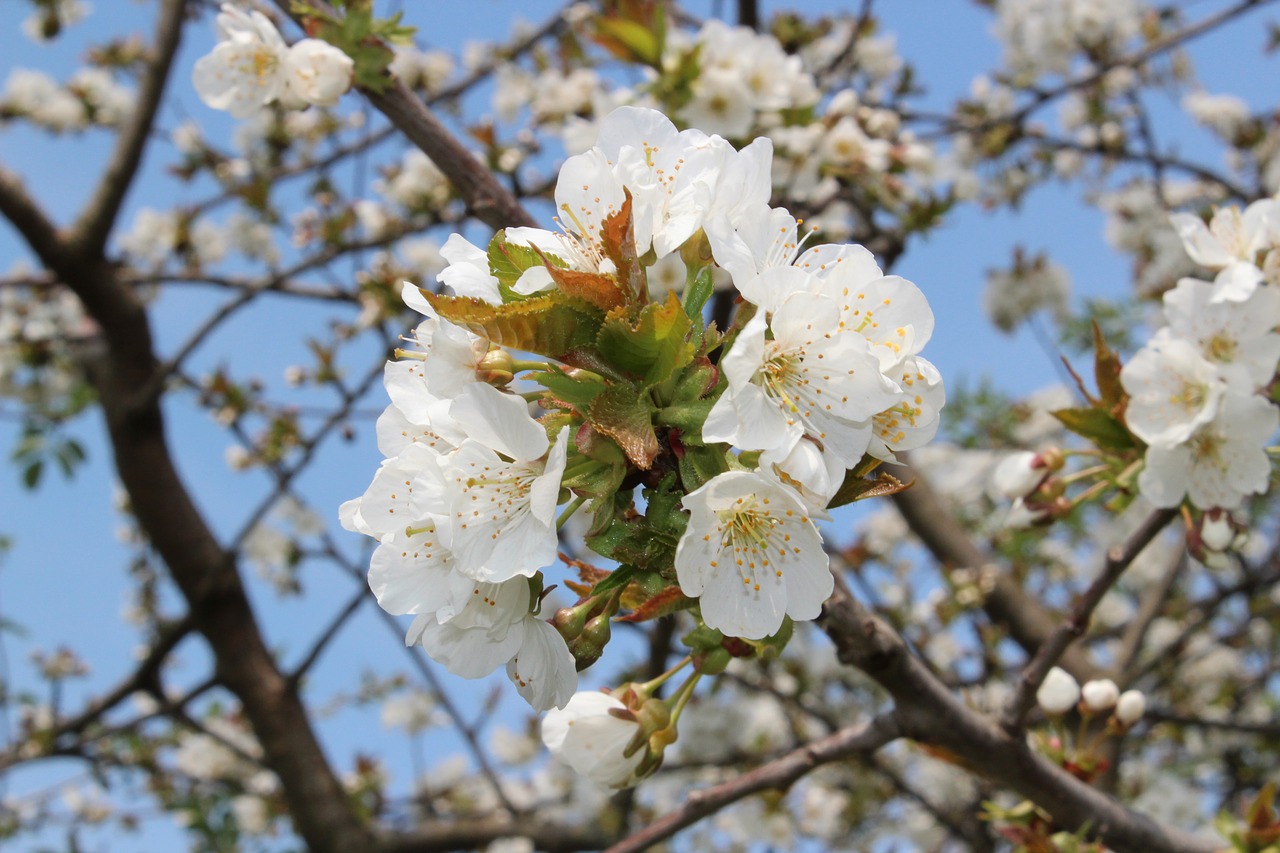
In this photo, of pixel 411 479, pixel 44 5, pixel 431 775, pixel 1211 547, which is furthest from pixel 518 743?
pixel 411 479

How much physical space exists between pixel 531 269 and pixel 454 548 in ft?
0.86

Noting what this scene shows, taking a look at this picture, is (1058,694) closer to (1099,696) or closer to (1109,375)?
(1099,696)

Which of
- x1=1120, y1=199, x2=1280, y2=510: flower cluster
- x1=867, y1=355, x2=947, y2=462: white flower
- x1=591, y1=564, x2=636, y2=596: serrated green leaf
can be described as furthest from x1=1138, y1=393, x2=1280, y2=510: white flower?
x1=591, y1=564, x2=636, y2=596: serrated green leaf

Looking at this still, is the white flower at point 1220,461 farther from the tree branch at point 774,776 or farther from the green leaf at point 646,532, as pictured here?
the green leaf at point 646,532

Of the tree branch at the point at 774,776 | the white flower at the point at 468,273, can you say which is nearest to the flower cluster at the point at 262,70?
the white flower at the point at 468,273

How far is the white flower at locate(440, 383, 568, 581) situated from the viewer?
0.82m

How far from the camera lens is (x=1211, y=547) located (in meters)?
1.49

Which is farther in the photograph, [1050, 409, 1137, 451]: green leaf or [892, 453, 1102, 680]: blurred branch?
[892, 453, 1102, 680]: blurred branch

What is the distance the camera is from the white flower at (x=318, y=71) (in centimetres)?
154

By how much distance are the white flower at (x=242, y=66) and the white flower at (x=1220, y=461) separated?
61.8 inches

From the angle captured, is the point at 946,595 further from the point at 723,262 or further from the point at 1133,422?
the point at 723,262

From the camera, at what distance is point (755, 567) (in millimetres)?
903

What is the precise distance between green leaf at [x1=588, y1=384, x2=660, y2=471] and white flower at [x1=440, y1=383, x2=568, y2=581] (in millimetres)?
44

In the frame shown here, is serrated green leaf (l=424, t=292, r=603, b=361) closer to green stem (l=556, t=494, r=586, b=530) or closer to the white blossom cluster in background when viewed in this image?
green stem (l=556, t=494, r=586, b=530)
